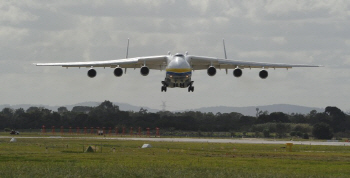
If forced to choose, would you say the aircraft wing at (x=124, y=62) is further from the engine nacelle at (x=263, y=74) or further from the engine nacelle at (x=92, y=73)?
the engine nacelle at (x=263, y=74)

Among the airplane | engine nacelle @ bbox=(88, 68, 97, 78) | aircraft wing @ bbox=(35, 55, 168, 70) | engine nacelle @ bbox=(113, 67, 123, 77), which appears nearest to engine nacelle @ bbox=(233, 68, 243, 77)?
the airplane

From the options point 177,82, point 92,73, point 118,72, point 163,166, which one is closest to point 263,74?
point 177,82

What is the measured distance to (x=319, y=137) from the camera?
98125 mm

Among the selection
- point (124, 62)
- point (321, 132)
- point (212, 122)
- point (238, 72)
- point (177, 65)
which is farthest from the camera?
point (212, 122)

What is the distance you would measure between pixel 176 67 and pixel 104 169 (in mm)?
13855

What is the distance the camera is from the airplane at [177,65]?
150 feet

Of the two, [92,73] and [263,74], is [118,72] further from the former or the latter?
[263,74]

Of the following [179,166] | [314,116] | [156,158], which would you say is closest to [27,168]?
[179,166]

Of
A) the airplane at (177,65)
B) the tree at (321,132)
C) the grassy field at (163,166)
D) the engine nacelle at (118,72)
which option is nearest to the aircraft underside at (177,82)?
Answer: the airplane at (177,65)

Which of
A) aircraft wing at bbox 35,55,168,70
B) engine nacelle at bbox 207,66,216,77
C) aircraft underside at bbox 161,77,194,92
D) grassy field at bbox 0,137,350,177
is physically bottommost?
grassy field at bbox 0,137,350,177

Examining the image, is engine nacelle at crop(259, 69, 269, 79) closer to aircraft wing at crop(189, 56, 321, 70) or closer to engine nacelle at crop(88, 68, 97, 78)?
aircraft wing at crop(189, 56, 321, 70)

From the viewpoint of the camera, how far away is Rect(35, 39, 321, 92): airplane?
4566cm

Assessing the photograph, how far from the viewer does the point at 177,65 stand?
45.2 m

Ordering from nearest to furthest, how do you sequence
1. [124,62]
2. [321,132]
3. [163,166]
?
1. [163,166]
2. [124,62]
3. [321,132]
